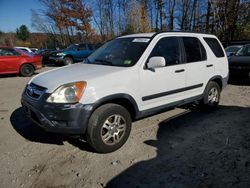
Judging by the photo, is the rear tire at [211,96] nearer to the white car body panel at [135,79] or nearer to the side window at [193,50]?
the white car body panel at [135,79]

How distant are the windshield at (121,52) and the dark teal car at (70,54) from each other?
1259 cm

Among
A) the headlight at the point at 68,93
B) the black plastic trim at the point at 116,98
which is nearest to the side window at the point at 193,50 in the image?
the black plastic trim at the point at 116,98

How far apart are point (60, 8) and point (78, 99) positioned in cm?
3206

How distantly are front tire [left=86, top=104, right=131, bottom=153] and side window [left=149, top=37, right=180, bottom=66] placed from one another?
3.96 ft

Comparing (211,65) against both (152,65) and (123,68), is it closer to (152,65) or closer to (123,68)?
(152,65)

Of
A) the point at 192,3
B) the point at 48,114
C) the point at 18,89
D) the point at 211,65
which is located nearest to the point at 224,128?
the point at 211,65

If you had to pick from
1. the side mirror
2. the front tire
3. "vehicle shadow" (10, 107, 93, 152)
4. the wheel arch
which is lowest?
"vehicle shadow" (10, 107, 93, 152)

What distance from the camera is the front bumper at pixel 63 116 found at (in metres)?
3.12

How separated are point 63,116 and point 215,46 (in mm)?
3929

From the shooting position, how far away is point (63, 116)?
3139mm

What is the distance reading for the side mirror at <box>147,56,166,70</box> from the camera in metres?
3.71

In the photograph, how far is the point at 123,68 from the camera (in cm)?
365

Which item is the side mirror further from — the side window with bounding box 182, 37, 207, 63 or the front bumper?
the front bumper

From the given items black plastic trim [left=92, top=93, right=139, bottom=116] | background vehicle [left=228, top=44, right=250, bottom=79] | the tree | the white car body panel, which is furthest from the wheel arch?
the tree
